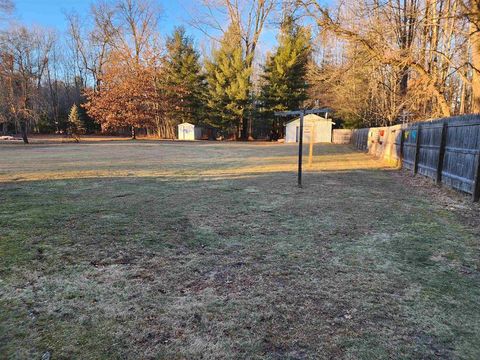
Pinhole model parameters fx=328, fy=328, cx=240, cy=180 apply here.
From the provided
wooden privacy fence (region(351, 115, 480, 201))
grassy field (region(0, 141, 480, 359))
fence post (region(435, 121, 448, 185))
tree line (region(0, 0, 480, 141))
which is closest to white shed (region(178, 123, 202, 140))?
tree line (region(0, 0, 480, 141))

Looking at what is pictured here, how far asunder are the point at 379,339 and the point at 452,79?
1965 centimetres

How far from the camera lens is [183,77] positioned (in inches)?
1561

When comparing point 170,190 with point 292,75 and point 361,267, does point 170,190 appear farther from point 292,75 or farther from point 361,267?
point 292,75

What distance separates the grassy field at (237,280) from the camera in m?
1.91

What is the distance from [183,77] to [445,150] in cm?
3618

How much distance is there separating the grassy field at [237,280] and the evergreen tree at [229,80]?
32115mm

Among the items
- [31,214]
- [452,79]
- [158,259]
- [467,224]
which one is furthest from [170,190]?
[452,79]

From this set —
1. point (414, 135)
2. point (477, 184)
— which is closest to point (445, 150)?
point (477, 184)

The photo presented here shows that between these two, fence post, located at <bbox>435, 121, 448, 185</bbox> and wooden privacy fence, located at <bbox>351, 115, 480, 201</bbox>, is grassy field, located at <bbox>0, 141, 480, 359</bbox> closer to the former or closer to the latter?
wooden privacy fence, located at <bbox>351, 115, 480, 201</bbox>

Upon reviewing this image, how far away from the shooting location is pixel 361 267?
9.84 feet

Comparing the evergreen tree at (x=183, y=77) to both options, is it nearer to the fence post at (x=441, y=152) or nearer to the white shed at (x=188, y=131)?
the white shed at (x=188, y=131)

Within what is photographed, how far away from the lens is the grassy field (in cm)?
191

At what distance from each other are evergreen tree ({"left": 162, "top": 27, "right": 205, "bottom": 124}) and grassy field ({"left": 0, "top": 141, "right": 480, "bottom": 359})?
34682 millimetres

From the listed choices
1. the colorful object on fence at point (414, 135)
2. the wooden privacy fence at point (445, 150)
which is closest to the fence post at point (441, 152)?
the wooden privacy fence at point (445, 150)
